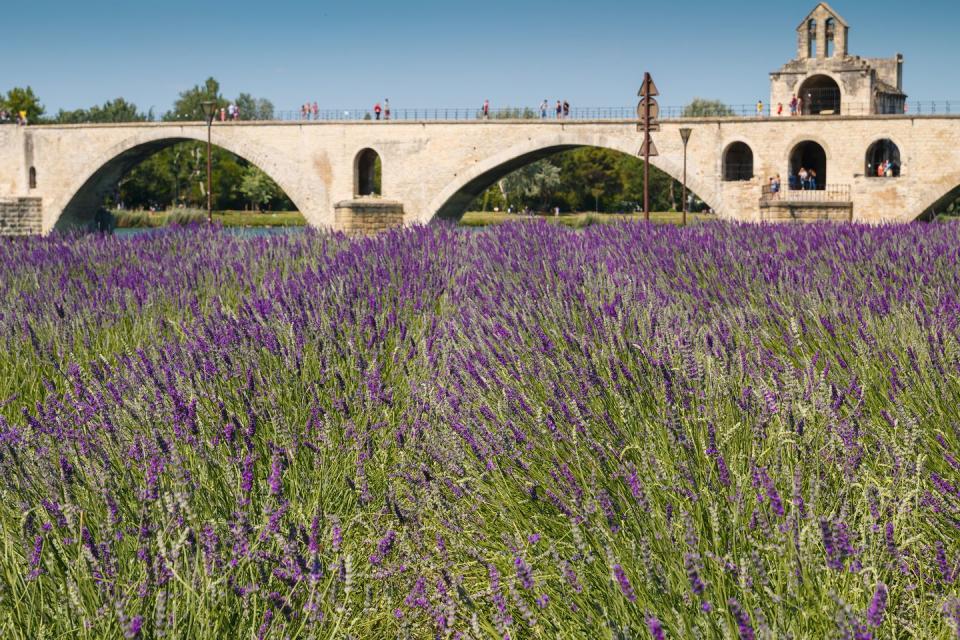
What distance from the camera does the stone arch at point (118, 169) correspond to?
4031 centimetres

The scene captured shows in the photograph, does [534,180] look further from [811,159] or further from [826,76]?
[811,159]

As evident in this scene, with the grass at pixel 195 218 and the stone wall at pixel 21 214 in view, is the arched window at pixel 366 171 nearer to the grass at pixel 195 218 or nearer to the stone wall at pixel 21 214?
the grass at pixel 195 218

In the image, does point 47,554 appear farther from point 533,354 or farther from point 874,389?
point 874,389

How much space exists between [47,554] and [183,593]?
1.50 feet

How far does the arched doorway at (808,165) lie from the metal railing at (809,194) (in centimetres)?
45

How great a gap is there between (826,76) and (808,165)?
691 centimetres

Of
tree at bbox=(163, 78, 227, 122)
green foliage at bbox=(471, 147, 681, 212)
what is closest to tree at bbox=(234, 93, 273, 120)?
tree at bbox=(163, 78, 227, 122)

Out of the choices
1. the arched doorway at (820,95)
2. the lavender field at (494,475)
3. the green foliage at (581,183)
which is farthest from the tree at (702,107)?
the lavender field at (494,475)

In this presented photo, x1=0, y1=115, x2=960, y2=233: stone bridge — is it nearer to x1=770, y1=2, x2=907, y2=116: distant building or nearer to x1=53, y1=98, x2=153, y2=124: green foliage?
x1=770, y1=2, x2=907, y2=116: distant building

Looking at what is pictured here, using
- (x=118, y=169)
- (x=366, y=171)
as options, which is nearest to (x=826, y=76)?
(x=366, y=171)

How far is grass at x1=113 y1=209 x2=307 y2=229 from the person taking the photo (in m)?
53.5

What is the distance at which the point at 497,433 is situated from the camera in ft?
11.4

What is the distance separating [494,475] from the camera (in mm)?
3311

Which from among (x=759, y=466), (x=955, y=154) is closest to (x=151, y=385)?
(x=759, y=466)
